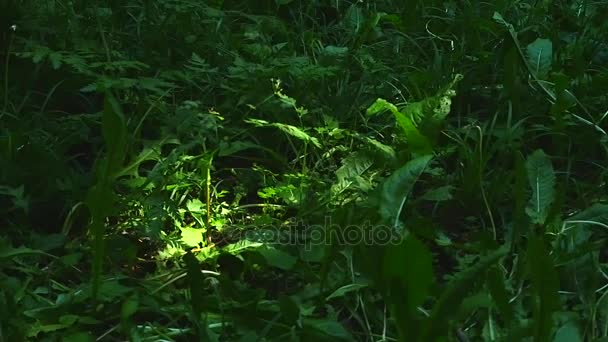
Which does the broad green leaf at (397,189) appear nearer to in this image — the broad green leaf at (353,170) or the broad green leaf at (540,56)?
the broad green leaf at (353,170)

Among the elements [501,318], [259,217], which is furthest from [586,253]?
[259,217]

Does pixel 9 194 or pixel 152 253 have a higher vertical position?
pixel 9 194

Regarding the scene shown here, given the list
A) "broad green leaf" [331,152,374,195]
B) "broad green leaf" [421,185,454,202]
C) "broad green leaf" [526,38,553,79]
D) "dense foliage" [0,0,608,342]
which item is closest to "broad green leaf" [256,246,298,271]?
"dense foliage" [0,0,608,342]

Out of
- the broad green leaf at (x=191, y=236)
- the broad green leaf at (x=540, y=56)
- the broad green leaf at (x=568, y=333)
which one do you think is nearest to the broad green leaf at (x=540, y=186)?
the broad green leaf at (x=568, y=333)

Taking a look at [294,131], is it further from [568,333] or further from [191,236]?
[568,333]

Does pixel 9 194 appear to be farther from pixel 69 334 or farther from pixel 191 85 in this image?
pixel 191 85

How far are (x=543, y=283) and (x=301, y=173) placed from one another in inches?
33.3

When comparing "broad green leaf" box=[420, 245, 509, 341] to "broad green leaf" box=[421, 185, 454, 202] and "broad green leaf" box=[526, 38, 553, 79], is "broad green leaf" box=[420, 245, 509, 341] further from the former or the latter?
"broad green leaf" box=[526, 38, 553, 79]

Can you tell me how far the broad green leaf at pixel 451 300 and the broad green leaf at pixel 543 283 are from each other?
0.06 metres

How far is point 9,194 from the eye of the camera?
1957mm

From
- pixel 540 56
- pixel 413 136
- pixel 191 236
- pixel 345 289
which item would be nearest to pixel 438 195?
pixel 413 136

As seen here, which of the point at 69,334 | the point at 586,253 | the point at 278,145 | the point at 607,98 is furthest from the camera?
the point at 607,98

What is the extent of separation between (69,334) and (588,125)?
4.60ft

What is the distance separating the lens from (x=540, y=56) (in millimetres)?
2562
